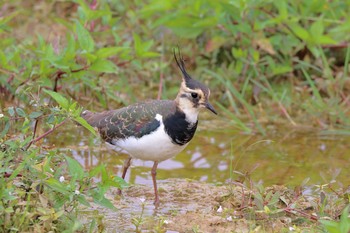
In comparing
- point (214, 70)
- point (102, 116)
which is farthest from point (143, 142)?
point (214, 70)

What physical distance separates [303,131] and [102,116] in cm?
213

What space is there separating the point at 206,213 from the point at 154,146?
618mm

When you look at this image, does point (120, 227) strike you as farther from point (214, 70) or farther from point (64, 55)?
point (214, 70)

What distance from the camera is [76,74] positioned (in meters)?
7.05

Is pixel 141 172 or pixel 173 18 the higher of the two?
pixel 173 18

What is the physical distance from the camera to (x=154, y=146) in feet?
19.3

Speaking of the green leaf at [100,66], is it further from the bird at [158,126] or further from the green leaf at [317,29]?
the green leaf at [317,29]

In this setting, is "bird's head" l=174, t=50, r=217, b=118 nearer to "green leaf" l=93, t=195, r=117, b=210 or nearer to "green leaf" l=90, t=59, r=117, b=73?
"green leaf" l=90, t=59, r=117, b=73

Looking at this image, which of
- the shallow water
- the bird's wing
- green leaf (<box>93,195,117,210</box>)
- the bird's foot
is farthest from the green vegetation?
green leaf (<box>93,195,117,210</box>)

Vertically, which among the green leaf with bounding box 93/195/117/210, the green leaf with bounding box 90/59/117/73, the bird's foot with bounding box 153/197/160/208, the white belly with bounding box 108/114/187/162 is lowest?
the bird's foot with bounding box 153/197/160/208

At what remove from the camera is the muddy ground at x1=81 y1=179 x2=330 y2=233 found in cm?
530

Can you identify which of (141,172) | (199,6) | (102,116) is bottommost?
(141,172)

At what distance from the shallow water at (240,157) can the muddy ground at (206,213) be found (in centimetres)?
52

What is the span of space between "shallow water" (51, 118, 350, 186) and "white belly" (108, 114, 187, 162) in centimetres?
51
